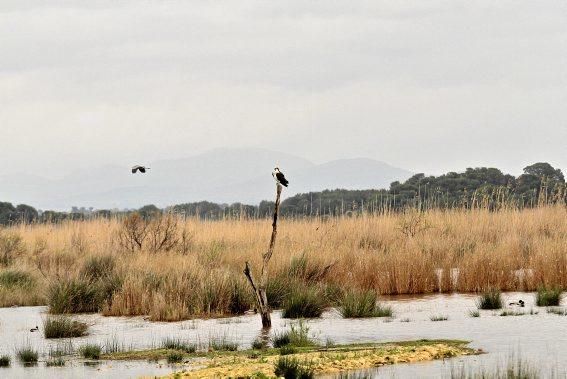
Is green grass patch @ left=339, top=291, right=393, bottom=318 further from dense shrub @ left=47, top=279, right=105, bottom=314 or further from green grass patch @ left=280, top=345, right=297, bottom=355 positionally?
dense shrub @ left=47, top=279, right=105, bottom=314

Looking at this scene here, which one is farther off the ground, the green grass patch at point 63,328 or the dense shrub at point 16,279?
the dense shrub at point 16,279

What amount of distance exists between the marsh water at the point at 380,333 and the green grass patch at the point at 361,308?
23 centimetres

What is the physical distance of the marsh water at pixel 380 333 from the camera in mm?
12547

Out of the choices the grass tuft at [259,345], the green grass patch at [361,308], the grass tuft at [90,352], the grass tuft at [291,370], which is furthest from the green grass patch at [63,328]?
the grass tuft at [291,370]

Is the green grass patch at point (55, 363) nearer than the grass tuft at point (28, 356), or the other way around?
the green grass patch at point (55, 363)

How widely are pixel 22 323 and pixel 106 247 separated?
34.3 feet

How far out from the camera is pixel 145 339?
52.9 feet

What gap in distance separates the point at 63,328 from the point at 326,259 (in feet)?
28.9

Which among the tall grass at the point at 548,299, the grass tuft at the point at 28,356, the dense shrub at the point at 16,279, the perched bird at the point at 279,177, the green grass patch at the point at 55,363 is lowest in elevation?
the green grass patch at the point at 55,363

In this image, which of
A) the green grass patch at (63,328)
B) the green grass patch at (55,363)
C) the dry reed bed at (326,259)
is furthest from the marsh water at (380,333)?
the dry reed bed at (326,259)

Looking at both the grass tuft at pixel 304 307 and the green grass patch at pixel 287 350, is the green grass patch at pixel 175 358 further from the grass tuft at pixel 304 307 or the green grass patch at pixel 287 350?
the grass tuft at pixel 304 307

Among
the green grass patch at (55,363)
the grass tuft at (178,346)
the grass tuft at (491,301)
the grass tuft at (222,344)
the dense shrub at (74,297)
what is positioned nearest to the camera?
the green grass patch at (55,363)

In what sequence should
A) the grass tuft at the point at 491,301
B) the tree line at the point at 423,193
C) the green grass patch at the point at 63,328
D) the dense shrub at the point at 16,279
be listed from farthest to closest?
1. the tree line at the point at 423,193
2. the dense shrub at the point at 16,279
3. the grass tuft at the point at 491,301
4. the green grass patch at the point at 63,328

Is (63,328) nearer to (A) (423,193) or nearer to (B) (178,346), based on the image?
(B) (178,346)
